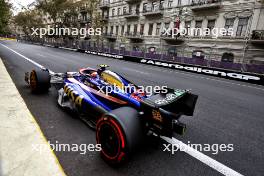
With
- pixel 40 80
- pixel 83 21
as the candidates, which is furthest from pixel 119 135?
pixel 83 21

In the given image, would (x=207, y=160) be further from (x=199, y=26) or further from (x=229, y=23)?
(x=199, y=26)

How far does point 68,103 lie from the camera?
3.57 metres

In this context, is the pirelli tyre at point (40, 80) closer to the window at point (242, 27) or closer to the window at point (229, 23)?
the window at point (242, 27)

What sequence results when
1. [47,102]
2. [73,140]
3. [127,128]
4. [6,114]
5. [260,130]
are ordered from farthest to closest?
[47,102] < [260,130] < [6,114] < [73,140] < [127,128]

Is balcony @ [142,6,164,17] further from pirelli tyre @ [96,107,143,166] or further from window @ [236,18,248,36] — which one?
pirelli tyre @ [96,107,143,166]

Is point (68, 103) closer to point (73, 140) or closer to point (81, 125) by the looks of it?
point (81, 125)

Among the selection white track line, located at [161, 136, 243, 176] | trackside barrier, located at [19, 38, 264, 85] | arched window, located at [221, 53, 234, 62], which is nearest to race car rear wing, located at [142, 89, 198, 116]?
white track line, located at [161, 136, 243, 176]

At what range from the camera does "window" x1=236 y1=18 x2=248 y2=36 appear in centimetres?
1789

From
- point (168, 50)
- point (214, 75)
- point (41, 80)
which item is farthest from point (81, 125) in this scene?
point (168, 50)

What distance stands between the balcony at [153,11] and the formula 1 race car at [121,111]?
83.1 ft

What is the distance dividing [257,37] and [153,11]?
1525 cm

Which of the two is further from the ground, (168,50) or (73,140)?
(168,50)

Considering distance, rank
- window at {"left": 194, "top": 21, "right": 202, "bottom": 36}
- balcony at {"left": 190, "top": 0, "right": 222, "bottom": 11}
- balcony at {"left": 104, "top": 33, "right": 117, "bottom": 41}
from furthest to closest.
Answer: balcony at {"left": 104, "top": 33, "right": 117, "bottom": 41}
window at {"left": 194, "top": 21, "right": 202, "bottom": 36}
balcony at {"left": 190, "top": 0, "right": 222, "bottom": 11}

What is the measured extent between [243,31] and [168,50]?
7909mm
